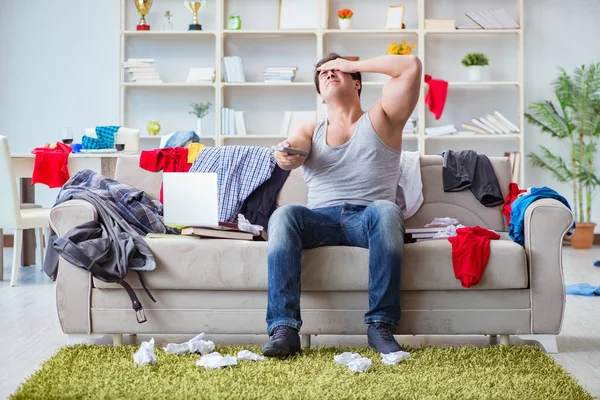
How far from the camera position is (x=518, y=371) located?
2.66 meters

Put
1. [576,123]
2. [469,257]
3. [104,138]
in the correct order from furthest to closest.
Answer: [576,123], [104,138], [469,257]

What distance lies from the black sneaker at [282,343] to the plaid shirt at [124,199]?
803 millimetres

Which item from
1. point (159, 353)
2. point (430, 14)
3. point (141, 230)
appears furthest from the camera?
point (430, 14)

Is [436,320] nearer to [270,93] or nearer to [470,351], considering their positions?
[470,351]

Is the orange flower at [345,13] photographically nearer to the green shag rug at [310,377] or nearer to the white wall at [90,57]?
the white wall at [90,57]

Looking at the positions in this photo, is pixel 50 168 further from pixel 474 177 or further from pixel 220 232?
pixel 474 177

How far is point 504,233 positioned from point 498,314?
0.52 metres

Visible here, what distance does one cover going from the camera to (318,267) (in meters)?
2.99

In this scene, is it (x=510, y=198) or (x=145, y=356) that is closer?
(x=145, y=356)

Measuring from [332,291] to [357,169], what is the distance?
48cm

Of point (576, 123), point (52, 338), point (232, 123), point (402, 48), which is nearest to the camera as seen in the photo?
point (52, 338)

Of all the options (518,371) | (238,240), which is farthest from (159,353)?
(518,371)

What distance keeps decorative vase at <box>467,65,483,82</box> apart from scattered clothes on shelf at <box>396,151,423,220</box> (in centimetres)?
325

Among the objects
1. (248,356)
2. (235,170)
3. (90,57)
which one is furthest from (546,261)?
(90,57)
